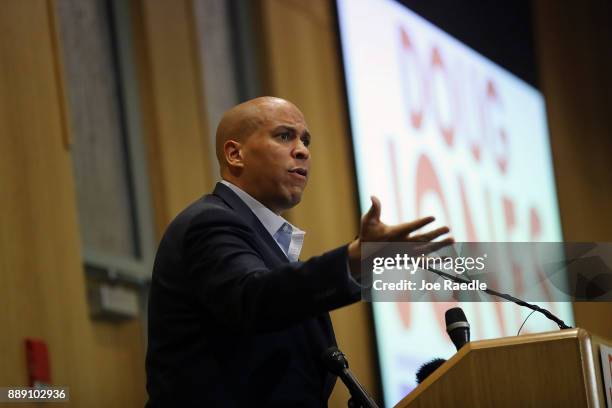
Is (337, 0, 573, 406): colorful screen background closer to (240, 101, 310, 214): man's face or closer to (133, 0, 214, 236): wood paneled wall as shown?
(133, 0, 214, 236): wood paneled wall

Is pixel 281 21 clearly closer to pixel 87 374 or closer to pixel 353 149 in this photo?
pixel 353 149

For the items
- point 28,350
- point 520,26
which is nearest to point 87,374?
point 28,350

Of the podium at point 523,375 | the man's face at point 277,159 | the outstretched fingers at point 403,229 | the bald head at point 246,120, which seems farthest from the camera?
the bald head at point 246,120

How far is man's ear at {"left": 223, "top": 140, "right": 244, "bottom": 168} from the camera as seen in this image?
2859mm

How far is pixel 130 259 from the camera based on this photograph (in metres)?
4.96

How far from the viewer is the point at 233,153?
2.88 meters

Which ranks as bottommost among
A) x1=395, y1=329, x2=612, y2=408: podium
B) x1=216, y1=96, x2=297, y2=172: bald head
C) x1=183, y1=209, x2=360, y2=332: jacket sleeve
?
x1=395, y1=329, x2=612, y2=408: podium

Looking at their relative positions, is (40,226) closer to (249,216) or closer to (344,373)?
(249,216)

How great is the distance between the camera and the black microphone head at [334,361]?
2.46m

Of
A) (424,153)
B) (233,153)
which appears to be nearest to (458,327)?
(233,153)

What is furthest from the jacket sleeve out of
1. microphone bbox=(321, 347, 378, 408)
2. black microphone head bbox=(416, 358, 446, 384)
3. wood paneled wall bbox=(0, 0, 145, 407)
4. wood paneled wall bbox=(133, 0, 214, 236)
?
wood paneled wall bbox=(133, 0, 214, 236)

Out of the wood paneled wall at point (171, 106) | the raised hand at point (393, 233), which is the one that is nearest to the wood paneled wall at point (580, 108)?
the wood paneled wall at point (171, 106)

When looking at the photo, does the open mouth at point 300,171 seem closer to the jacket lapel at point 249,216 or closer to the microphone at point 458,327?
the jacket lapel at point 249,216

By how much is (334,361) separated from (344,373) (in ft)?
0.11
